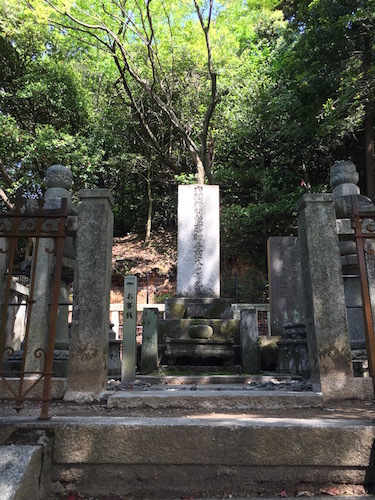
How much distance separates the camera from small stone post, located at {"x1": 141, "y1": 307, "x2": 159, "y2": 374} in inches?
242

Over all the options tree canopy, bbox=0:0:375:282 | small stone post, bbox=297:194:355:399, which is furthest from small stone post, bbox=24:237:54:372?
tree canopy, bbox=0:0:375:282

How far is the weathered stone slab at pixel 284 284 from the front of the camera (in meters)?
7.94

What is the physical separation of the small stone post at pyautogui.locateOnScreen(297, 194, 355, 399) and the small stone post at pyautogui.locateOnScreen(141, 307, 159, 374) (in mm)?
2831

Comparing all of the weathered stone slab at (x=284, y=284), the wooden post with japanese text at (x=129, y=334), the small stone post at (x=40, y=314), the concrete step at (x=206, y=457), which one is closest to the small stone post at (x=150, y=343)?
the wooden post with japanese text at (x=129, y=334)

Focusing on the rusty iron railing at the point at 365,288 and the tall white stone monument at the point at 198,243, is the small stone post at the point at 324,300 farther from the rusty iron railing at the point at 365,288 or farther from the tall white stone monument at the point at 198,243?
the tall white stone monument at the point at 198,243

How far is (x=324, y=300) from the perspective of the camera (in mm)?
4008

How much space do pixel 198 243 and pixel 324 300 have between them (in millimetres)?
4644

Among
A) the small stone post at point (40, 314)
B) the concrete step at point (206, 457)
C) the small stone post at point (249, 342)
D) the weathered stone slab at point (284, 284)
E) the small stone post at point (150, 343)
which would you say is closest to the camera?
the concrete step at point (206, 457)

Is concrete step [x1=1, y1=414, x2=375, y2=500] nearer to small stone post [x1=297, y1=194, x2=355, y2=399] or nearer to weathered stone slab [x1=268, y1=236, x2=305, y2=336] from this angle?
small stone post [x1=297, y1=194, x2=355, y2=399]

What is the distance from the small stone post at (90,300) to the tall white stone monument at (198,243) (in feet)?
13.3

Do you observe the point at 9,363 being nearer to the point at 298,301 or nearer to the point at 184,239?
the point at 184,239

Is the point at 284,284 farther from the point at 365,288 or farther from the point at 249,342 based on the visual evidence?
the point at 365,288

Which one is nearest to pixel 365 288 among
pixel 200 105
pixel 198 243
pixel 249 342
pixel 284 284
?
pixel 249 342

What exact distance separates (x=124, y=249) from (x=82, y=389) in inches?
589
